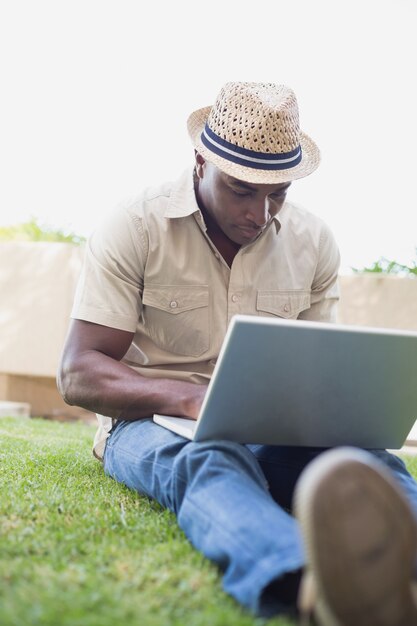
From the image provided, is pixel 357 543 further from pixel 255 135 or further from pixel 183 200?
pixel 183 200

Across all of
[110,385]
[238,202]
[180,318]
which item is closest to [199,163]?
[238,202]

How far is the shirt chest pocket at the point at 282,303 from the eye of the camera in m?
2.69

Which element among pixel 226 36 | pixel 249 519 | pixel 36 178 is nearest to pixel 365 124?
pixel 226 36

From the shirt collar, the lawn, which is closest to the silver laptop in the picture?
the lawn

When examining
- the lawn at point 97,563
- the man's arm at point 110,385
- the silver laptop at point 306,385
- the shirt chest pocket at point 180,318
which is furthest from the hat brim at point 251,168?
the lawn at point 97,563

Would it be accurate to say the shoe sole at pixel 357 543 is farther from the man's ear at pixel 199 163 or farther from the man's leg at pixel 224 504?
the man's ear at pixel 199 163

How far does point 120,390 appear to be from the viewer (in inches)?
91.2

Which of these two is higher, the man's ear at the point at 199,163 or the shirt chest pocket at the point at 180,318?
the man's ear at the point at 199,163

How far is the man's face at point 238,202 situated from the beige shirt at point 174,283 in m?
0.07

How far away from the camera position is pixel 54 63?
10570mm

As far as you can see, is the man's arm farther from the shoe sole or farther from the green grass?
the shoe sole

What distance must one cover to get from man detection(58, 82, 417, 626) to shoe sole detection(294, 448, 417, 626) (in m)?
0.40

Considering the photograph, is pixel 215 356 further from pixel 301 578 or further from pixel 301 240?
pixel 301 578

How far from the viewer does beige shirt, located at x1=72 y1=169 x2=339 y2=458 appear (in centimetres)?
250
